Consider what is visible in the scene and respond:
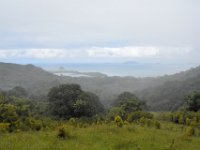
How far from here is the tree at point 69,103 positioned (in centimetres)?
2780

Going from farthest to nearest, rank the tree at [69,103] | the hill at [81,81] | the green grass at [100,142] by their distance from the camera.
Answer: the hill at [81,81] → the tree at [69,103] → the green grass at [100,142]

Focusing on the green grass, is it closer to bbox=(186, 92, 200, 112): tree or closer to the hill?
bbox=(186, 92, 200, 112): tree

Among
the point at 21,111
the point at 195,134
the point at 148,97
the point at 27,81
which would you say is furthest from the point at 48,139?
the point at 27,81

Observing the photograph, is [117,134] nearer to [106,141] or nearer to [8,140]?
[106,141]

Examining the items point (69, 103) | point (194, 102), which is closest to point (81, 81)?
point (194, 102)

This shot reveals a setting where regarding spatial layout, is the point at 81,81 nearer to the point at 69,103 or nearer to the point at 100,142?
the point at 69,103

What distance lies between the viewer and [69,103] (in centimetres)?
2836

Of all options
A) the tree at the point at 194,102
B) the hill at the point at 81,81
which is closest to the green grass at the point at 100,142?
the tree at the point at 194,102

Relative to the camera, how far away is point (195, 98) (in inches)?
1173

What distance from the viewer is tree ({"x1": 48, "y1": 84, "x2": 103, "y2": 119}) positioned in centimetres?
2780

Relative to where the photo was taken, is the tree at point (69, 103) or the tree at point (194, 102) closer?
the tree at point (69, 103)

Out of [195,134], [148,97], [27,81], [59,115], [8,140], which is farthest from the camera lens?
[27,81]

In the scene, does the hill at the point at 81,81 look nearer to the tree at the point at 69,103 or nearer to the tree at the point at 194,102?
the tree at the point at 194,102

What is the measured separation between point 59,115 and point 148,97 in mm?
47706
